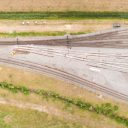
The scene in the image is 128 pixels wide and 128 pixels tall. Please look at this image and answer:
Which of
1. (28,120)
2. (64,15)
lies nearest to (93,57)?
(64,15)

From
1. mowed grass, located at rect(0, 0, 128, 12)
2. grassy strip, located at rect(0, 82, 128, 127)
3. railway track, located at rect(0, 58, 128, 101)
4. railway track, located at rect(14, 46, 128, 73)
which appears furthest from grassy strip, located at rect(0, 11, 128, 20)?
grassy strip, located at rect(0, 82, 128, 127)

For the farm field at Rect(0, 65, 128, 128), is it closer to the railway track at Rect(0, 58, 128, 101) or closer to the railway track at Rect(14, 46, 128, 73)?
the railway track at Rect(0, 58, 128, 101)

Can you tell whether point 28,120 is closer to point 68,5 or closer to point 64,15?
point 64,15

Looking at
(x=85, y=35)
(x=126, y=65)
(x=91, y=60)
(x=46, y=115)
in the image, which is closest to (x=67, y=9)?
(x=85, y=35)

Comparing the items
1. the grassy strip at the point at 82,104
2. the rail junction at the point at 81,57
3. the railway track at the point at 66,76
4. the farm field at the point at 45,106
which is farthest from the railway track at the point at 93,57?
the grassy strip at the point at 82,104

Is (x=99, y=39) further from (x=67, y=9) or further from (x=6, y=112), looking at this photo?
(x=6, y=112)

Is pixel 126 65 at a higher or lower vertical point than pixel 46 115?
higher

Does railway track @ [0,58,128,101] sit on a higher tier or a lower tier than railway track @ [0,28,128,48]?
lower
